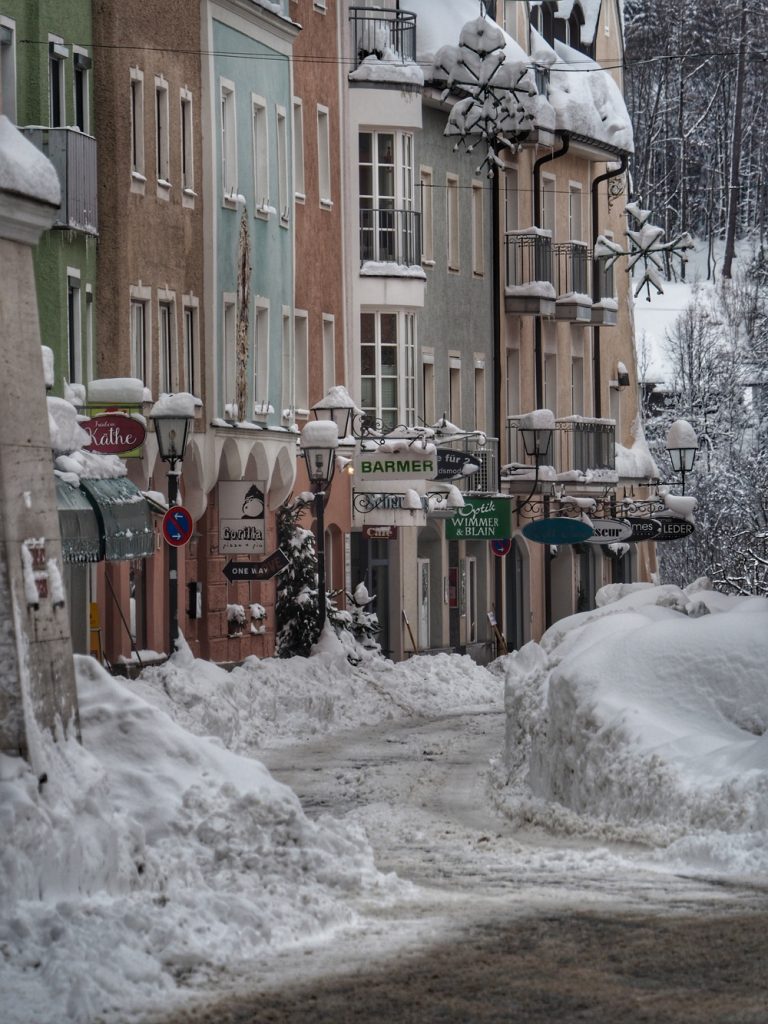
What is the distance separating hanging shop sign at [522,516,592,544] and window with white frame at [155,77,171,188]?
7.79 m

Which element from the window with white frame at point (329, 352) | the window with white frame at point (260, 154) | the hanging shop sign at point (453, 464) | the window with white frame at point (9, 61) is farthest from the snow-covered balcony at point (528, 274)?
the window with white frame at point (9, 61)

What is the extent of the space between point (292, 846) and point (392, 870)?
2.25 m

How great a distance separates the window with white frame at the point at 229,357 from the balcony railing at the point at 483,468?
1225 cm

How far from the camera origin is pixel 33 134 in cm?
3406

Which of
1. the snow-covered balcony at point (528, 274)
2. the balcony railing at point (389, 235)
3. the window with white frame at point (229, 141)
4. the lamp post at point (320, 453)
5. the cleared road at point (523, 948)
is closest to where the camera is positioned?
the cleared road at point (523, 948)

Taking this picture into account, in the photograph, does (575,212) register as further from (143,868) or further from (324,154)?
(143,868)

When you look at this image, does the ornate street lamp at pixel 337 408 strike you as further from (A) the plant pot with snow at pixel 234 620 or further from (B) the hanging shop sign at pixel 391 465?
(A) the plant pot with snow at pixel 234 620

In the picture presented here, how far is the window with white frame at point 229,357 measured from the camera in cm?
4009

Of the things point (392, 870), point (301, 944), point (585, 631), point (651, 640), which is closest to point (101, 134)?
point (585, 631)

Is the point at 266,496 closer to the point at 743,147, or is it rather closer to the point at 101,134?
the point at 101,134

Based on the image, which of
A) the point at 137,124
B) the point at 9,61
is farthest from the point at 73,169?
the point at 137,124

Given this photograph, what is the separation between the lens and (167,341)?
3831cm

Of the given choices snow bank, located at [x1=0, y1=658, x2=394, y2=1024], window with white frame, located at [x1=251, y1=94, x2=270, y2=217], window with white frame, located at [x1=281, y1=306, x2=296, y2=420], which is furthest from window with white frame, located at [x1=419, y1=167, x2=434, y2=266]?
snow bank, located at [x1=0, y1=658, x2=394, y2=1024]

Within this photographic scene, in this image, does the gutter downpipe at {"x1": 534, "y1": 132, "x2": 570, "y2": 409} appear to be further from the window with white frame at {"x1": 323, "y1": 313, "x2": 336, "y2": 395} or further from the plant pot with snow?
the plant pot with snow
